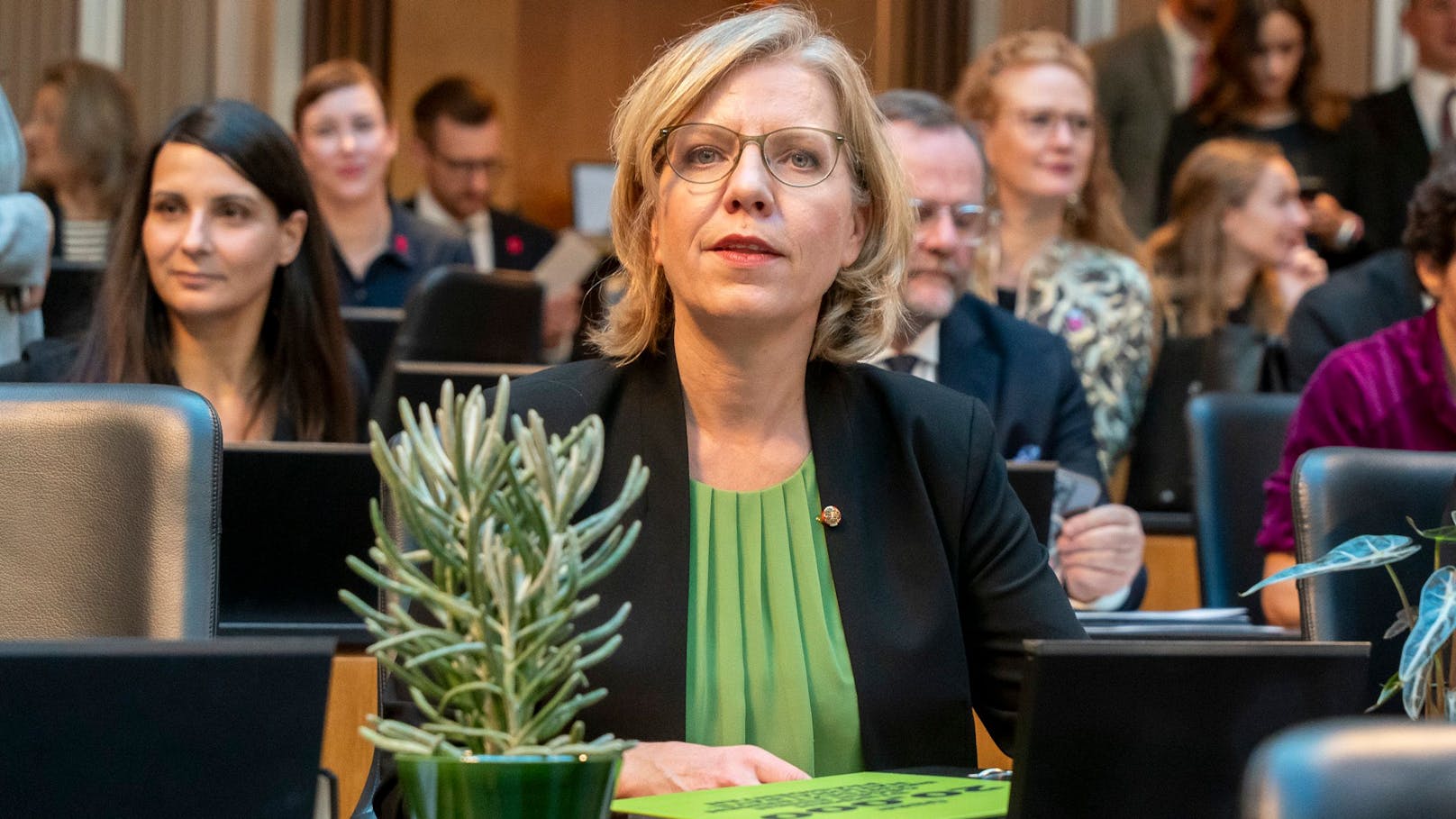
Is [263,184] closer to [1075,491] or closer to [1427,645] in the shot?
[1075,491]

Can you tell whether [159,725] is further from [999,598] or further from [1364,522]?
[1364,522]

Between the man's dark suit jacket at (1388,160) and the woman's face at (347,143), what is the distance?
294 centimetres

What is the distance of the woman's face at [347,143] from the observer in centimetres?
488

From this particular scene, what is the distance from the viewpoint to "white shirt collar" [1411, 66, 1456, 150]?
5.75 metres

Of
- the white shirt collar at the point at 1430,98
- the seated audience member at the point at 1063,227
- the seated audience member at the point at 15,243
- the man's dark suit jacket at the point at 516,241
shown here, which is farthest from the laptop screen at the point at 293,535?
the white shirt collar at the point at 1430,98

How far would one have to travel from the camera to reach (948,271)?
301cm

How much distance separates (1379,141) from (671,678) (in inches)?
190

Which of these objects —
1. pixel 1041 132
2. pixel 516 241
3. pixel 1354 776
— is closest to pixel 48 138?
pixel 516 241

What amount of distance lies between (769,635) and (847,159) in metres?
0.45

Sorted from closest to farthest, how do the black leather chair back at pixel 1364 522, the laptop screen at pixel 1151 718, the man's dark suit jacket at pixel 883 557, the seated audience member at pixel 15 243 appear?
the laptop screen at pixel 1151 718
the man's dark suit jacket at pixel 883 557
the black leather chair back at pixel 1364 522
the seated audience member at pixel 15 243

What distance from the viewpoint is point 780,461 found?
1747mm

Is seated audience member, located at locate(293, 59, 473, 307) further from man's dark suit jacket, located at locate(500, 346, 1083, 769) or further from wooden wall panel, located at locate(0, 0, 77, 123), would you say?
man's dark suit jacket, located at locate(500, 346, 1083, 769)

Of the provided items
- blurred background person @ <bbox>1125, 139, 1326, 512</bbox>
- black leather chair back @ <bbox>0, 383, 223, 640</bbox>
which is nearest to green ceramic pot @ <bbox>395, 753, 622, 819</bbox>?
black leather chair back @ <bbox>0, 383, 223, 640</bbox>

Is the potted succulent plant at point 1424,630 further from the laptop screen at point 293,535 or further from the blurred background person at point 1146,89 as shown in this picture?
the blurred background person at point 1146,89
